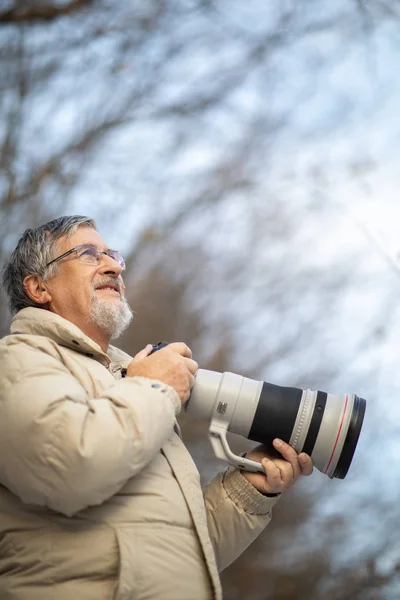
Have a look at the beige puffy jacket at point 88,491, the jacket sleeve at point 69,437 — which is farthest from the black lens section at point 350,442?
the jacket sleeve at point 69,437

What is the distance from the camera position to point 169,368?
1200mm

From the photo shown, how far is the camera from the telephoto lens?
130 centimetres

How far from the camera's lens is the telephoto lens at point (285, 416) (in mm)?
1300

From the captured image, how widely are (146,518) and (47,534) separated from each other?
0.17 m

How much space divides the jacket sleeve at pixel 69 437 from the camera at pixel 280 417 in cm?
26

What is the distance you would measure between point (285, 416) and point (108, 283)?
0.51 m

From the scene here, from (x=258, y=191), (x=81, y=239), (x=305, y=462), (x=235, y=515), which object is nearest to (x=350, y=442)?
(x=305, y=462)

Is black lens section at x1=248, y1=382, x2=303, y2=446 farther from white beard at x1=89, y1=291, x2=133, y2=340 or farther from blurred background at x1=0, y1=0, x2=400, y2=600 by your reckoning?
blurred background at x1=0, y1=0, x2=400, y2=600

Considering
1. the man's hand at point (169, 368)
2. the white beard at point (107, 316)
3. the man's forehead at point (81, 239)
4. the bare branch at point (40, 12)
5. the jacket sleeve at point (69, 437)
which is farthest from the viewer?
the bare branch at point (40, 12)

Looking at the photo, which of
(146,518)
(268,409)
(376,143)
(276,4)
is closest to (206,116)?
(276,4)

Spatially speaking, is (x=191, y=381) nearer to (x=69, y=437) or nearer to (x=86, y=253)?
(x=69, y=437)

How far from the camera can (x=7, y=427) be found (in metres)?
1.02

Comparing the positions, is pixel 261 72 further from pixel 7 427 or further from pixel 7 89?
pixel 7 427

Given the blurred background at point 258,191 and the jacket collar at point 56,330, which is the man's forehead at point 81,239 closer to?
the jacket collar at point 56,330
